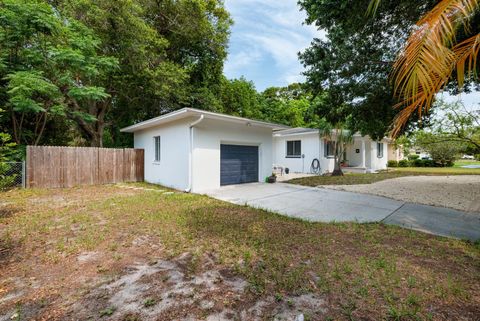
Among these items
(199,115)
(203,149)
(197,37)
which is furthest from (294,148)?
(199,115)

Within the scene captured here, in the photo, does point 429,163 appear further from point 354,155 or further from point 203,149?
point 203,149

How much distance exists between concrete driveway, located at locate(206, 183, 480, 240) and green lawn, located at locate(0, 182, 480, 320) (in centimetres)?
64

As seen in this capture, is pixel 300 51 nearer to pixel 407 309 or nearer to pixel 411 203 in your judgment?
pixel 411 203

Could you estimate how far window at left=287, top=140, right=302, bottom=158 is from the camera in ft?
55.5

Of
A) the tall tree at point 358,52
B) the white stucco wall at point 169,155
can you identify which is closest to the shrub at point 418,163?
the tall tree at point 358,52

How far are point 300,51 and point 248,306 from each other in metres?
8.36

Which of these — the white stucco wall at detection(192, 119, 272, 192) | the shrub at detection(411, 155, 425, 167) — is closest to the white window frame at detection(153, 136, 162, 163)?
the white stucco wall at detection(192, 119, 272, 192)

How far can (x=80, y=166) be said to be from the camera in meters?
9.82

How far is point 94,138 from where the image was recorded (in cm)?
1348

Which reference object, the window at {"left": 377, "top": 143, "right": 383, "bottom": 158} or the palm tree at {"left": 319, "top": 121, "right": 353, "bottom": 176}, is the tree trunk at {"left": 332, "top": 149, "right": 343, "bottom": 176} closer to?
the palm tree at {"left": 319, "top": 121, "right": 353, "bottom": 176}

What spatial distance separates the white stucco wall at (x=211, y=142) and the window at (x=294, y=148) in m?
7.23

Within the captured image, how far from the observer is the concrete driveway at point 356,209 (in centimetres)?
488

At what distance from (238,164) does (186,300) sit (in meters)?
8.03

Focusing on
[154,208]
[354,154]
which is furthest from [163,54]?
[354,154]
